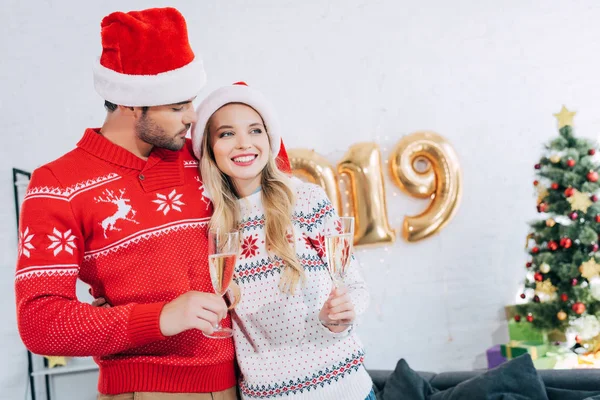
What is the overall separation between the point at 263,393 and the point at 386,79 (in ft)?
8.87

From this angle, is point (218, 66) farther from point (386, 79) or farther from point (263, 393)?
point (263, 393)

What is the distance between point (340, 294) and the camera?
1.63m

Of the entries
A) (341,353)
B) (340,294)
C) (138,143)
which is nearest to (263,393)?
(341,353)

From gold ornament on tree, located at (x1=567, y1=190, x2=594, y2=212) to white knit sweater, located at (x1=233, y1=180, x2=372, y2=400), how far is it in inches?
83.3

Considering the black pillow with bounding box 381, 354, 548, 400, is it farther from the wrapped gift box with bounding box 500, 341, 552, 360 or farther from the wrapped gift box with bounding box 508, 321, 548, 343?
the wrapped gift box with bounding box 508, 321, 548, 343

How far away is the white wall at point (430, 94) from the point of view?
13.6 feet

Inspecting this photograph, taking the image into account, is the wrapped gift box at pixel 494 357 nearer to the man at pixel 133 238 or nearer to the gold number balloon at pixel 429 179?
the gold number balloon at pixel 429 179

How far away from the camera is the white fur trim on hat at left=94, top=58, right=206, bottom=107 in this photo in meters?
1.99

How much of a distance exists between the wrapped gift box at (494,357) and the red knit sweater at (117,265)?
236cm

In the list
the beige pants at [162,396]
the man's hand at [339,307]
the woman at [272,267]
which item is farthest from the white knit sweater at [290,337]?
the man's hand at [339,307]

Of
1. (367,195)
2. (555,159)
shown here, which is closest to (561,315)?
(555,159)

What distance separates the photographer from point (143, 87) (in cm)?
199

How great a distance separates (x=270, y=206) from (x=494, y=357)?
2403 mm

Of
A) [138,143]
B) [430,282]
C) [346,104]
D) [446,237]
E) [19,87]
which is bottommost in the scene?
[430,282]
